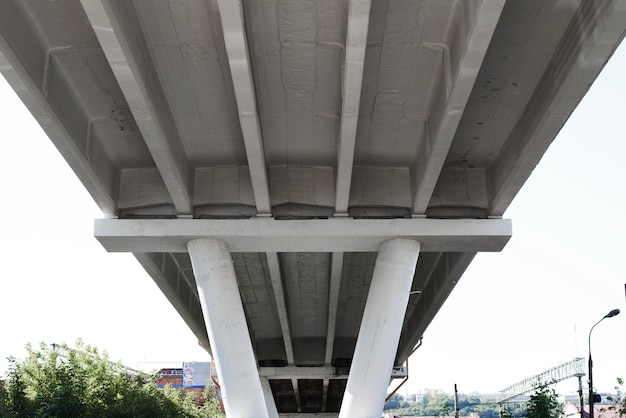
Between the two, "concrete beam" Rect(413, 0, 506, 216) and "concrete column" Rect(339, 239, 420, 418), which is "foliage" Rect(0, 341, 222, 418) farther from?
"concrete beam" Rect(413, 0, 506, 216)

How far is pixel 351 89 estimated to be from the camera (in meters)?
12.8

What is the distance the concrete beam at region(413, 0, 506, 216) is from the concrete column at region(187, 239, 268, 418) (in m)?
4.68

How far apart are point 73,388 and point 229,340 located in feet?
34.8

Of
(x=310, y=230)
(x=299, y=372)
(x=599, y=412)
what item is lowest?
(x=599, y=412)

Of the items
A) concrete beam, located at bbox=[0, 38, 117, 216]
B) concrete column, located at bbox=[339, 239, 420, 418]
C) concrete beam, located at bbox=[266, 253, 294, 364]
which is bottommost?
concrete column, located at bbox=[339, 239, 420, 418]

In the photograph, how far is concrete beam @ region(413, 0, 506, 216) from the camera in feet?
35.3

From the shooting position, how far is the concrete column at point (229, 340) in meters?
16.7

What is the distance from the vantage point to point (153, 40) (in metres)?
13.0

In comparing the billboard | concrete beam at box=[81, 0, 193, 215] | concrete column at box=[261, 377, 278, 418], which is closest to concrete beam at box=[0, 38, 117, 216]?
concrete beam at box=[81, 0, 193, 215]

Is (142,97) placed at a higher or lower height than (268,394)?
higher

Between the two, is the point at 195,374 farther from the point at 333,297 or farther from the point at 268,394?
the point at 333,297

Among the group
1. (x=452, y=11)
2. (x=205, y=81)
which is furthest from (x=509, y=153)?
(x=205, y=81)

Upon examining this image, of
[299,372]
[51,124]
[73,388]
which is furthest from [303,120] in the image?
[299,372]

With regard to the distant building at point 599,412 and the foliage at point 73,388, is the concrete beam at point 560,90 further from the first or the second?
the foliage at point 73,388
